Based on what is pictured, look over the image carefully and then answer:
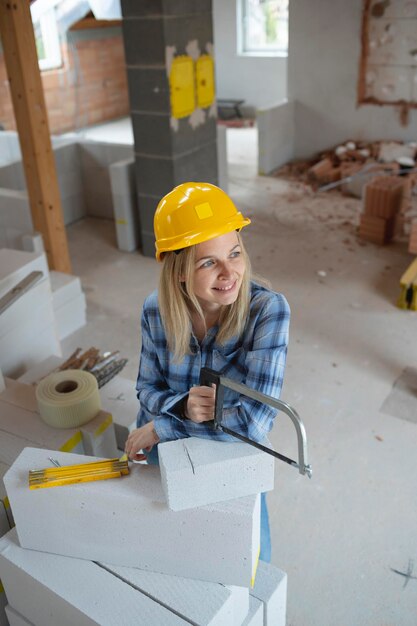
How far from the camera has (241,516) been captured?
146 centimetres

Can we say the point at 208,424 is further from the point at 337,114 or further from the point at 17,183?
the point at 337,114

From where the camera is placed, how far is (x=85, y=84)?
10.6 metres

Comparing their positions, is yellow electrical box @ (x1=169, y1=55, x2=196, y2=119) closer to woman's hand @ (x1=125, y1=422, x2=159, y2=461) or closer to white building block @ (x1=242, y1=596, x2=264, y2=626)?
woman's hand @ (x1=125, y1=422, x2=159, y2=461)

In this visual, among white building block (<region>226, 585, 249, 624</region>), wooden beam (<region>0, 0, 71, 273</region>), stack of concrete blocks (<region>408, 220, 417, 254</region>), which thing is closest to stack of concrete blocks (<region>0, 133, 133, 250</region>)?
wooden beam (<region>0, 0, 71, 273</region>)

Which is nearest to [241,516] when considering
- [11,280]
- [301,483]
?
[301,483]

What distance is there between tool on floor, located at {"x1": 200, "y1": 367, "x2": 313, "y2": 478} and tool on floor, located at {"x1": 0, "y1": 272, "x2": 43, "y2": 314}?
5.66 feet

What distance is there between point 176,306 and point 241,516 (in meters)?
0.58

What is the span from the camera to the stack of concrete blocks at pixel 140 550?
4.86 feet

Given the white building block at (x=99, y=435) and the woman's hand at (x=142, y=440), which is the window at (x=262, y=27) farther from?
the woman's hand at (x=142, y=440)

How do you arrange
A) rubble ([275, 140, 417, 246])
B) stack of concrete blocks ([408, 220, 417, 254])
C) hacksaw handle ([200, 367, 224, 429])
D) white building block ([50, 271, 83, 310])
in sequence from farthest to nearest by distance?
rubble ([275, 140, 417, 246]) → stack of concrete blocks ([408, 220, 417, 254]) → white building block ([50, 271, 83, 310]) → hacksaw handle ([200, 367, 224, 429])

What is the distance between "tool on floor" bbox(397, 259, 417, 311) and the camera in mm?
4391

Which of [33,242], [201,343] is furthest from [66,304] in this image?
[201,343]

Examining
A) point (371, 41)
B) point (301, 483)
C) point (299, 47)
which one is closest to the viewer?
point (301, 483)

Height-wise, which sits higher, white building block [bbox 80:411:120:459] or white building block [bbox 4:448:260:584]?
white building block [bbox 4:448:260:584]
